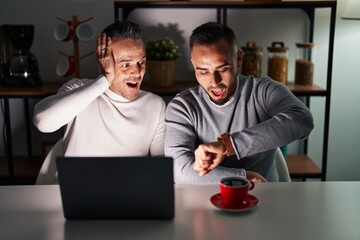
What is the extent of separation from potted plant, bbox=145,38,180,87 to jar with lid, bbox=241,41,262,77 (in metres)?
0.36

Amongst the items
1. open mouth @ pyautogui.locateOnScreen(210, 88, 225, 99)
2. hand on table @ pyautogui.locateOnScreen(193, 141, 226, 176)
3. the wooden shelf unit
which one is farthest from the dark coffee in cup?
the wooden shelf unit

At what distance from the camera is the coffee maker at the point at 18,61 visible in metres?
2.79

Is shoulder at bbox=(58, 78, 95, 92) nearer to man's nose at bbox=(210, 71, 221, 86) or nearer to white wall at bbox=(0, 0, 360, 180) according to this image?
man's nose at bbox=(210, 71, 221, 86)

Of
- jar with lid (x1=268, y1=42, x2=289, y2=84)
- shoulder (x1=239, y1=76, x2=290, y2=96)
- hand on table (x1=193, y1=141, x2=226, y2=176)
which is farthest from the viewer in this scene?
jar with lid (x1=268, y1=42, x2=289, y2=84)

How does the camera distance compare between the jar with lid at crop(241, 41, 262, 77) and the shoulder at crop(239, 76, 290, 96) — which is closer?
the shoulder at crop(239, 76, 290, 96)

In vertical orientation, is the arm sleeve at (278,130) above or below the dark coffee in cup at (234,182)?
above

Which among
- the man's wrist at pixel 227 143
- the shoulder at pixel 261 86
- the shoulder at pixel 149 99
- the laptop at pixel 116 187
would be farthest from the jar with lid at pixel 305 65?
the laptop at pixel 116 187

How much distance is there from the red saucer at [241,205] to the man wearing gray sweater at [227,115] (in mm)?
207

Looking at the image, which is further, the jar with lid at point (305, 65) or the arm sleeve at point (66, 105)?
the jar with lid at point (305, 65)

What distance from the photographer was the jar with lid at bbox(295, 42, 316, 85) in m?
2.92

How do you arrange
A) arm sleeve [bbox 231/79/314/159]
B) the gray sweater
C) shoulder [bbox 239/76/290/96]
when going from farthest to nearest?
shoulder [bbox 239/76/290/96]
the gray sweater
arm sleeve [bbox 231/79/314/159]

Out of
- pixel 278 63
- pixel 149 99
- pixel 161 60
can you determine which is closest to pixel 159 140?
pixel 149 99

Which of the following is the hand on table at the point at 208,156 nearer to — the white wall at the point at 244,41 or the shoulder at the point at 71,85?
the shoulder at the point at 71,85

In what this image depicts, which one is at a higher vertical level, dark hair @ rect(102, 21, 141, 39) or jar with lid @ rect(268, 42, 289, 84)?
dark hair @ rect(102, 21, 141, 39)
